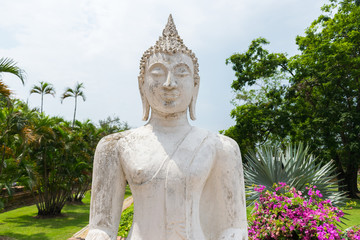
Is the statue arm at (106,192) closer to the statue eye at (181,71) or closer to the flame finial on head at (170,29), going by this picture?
the statue eye at (181,71)

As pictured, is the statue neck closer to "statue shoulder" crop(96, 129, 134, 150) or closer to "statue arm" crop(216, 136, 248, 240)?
"statue shoulder" crop(96, 129, 134, 150)

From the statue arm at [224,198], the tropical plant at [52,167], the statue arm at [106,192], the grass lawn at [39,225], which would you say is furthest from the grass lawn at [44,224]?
the statue arm at [106,192]

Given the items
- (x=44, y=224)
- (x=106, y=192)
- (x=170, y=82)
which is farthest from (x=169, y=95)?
(x=44, y=224)

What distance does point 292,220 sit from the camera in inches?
209

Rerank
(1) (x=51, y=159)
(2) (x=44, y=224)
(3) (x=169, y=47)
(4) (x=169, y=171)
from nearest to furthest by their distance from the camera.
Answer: (4) (x=169, y=171) < (3) (x=169, y=47) < (2) (x=44, y=224) < (1) (x=51, y=159)

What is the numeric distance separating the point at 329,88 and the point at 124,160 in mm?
14516

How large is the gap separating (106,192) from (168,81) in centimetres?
84

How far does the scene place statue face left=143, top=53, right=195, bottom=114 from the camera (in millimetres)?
2111

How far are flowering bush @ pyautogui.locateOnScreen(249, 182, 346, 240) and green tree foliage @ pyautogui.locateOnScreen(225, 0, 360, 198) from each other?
9231 mm

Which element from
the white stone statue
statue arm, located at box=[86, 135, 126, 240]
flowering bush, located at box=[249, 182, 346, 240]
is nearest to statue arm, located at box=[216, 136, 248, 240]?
the white stone statue

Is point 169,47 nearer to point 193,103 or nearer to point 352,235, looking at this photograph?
point 193,103

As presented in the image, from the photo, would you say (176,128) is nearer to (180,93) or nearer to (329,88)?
(180,93)

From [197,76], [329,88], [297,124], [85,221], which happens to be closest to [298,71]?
[329,88]

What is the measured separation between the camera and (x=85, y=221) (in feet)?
→ 40.9
